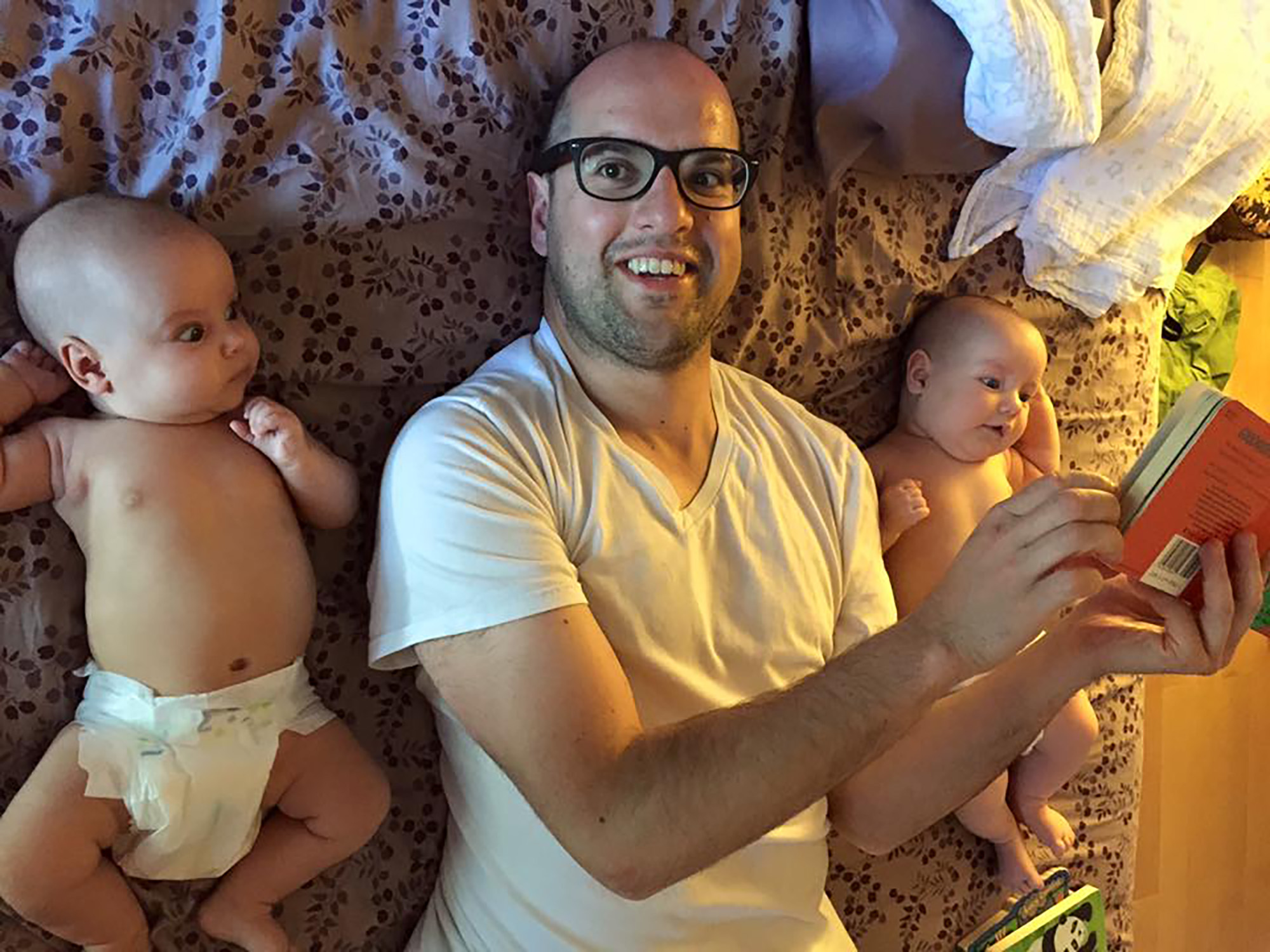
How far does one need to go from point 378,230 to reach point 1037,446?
3.40 ft

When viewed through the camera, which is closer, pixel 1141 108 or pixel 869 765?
pixel 869 765

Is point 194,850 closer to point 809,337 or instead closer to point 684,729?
point 684,729

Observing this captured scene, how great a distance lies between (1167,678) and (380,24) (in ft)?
6.13

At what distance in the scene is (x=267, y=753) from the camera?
1145 mm

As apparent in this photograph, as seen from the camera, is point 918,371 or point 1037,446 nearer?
point 918,371

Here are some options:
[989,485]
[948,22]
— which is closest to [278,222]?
[948,22]

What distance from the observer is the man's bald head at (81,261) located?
3.43ft

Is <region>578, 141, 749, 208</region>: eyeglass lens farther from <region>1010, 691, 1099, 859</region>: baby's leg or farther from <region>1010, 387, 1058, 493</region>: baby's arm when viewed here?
<region>1010, 691, 1099, 859</region>: baby's leg

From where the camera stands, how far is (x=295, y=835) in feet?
3.98

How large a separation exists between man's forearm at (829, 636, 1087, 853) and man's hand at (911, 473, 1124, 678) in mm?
240

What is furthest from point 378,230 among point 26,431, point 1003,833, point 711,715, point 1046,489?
point 1003,833

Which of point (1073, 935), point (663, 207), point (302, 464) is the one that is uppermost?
point (663, 207)

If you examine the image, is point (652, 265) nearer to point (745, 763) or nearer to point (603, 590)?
point (603, 590)

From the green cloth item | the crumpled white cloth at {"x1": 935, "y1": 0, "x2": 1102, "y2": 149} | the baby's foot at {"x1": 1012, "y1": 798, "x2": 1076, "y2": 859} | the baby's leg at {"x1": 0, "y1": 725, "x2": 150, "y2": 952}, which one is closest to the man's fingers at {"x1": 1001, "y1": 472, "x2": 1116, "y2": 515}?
the crumpled white cloth at {"x1": 935, "y1": 0, "x2": 1102, "y2": 149}
